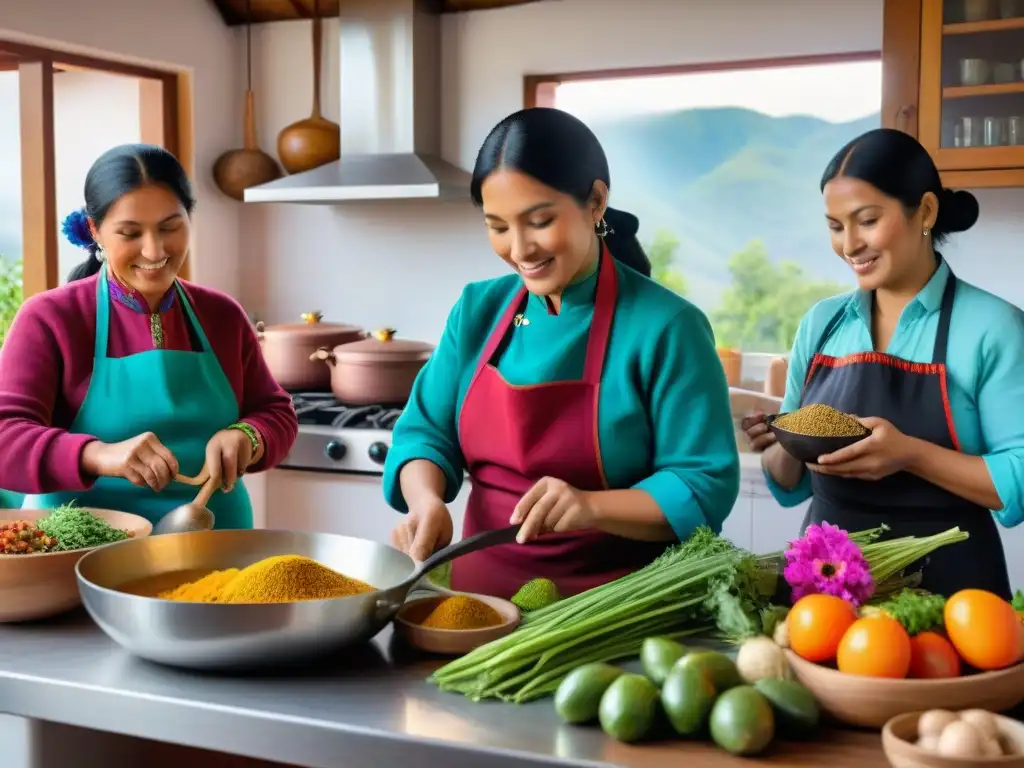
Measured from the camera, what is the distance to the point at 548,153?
163cm

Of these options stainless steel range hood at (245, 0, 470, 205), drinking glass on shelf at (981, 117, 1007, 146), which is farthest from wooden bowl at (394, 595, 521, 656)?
stainless steel range hood at (245, 0, 470, 205)

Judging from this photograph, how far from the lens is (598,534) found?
1.81 metres

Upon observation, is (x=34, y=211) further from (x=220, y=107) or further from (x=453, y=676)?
(x=453, y=676)

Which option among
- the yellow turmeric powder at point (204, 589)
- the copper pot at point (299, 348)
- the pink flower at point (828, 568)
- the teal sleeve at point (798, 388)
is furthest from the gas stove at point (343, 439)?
the pink flower at point (828, 568)

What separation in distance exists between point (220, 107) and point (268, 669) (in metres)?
3.42

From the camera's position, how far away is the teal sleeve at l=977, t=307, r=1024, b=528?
1837 millimetres

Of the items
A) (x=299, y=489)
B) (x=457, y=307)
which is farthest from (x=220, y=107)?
(x=457, y=307)

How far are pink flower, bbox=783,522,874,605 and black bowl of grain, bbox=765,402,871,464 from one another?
47 cm

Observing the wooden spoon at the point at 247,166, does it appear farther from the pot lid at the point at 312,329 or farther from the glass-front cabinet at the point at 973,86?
the glass-front cabinet at the point at 973,86

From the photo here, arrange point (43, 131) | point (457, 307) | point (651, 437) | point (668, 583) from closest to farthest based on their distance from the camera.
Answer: point (668, 583)
point (651, 437)
point (457, 307)
point (43, 131)

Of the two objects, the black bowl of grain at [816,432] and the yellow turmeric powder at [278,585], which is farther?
the black bowl of grain at [816,432]

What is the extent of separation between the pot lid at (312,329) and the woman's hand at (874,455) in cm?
241

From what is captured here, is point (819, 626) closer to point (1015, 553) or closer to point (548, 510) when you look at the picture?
point (548, 510)

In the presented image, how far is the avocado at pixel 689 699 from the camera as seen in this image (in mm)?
1159
